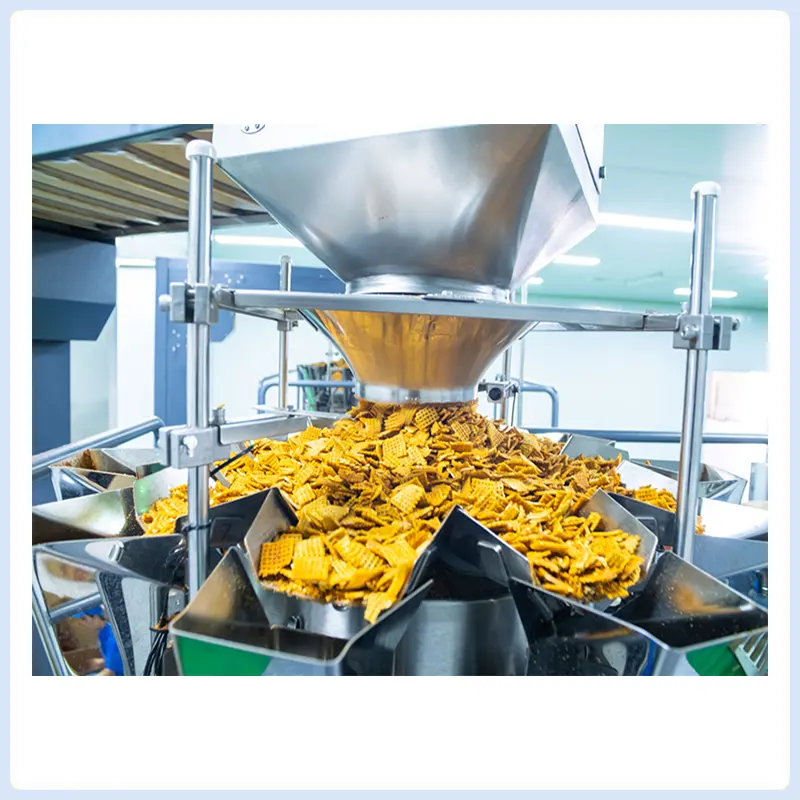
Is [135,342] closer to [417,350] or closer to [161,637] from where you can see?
[417,350]

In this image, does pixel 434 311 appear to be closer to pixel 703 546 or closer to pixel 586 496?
pixel 586 496

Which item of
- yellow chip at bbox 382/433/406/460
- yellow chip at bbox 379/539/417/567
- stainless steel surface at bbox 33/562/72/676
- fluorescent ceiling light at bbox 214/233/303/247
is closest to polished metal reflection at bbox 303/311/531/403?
yellow chip at bbox 382/433/406/460

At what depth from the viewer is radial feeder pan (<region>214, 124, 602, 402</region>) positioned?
82 centimetres

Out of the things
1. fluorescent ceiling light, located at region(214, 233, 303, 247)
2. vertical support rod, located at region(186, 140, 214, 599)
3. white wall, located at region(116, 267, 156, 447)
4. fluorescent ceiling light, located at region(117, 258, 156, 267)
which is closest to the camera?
vertical support rod, located at region(186, 140, 214, 599)

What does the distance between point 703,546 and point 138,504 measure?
1.00m

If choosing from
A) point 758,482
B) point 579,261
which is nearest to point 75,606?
point 758,482

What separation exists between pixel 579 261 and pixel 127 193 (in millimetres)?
4601

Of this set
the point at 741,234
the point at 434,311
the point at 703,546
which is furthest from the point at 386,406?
the point at 741,234

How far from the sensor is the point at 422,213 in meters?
0.93

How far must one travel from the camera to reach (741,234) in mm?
3709

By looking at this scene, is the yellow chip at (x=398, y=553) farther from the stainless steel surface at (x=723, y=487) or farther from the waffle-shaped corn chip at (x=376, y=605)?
the stainless steel surface at (x=723, y=487)

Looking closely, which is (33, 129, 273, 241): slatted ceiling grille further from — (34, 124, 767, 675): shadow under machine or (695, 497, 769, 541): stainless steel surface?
(695, 497, 769, 541): stainless steel surface

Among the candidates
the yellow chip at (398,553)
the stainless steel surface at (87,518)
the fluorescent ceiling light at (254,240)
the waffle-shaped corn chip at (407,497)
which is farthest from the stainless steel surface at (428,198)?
the fluorescent ceiling light at (254,240)

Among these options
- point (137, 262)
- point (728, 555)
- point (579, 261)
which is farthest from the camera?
point (137, 262)
